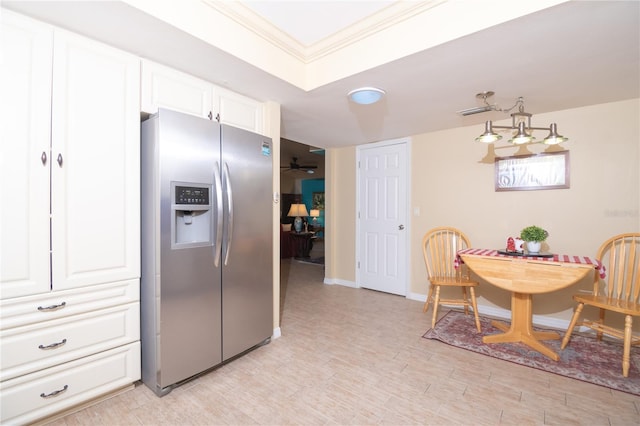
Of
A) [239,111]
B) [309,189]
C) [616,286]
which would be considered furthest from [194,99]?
[309,189]

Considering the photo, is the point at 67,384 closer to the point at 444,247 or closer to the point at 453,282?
the point at 453,282

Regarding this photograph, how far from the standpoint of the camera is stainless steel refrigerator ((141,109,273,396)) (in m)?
1.74

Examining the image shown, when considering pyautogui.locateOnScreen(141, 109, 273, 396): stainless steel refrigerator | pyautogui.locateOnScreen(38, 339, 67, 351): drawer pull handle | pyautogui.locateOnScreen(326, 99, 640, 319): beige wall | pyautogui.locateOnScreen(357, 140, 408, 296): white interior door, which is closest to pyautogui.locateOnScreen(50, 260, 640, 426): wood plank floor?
pyautogui.locateOnScreen(141, 109, 273, 396): stainless steel refrigerator

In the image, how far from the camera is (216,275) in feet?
6.49

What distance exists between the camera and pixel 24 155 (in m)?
1.41

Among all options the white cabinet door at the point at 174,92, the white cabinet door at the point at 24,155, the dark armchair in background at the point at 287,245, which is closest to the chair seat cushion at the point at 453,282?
the white cabinet door at the point at 174,92

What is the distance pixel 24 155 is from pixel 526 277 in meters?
3.30

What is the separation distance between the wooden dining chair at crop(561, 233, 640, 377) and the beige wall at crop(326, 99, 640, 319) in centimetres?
16

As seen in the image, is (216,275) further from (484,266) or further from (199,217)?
(484,266)

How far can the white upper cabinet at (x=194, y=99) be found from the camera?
1.83m

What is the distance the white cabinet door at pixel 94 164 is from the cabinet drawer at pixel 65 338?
0.68ft

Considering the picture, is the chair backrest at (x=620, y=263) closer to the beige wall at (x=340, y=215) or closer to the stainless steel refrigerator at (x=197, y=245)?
the beige wall at (x=340, y=215)

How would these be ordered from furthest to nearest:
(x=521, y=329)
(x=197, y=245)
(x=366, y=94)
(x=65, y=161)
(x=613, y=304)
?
(x=521, y=329)
(x=366, y=94)
(x=613, y=304)
(x=197, y=245)
(x=65, y=161)

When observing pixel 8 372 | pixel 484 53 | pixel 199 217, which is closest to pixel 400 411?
pixel 199 217
